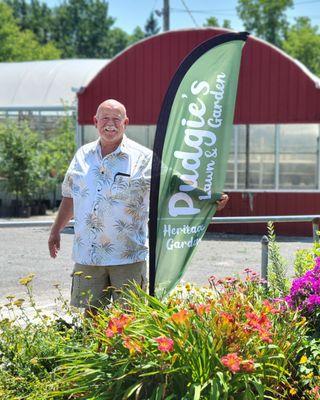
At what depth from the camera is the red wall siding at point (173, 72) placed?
16.8 metres

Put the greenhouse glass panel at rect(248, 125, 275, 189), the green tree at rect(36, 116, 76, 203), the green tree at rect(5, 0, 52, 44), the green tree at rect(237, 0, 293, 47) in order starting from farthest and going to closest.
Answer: the green tree at rect(5, 0, 52, 44) → the green tree at rect(237, 0, 293, 47) → the green tree at rect(36, 116, 76, 203) → the greenhouse glass panel at rect(248, 125, 275, 189)

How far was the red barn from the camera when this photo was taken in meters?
16.8

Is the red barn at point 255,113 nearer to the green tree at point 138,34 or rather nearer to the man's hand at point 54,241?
the man's hand at point 54,241

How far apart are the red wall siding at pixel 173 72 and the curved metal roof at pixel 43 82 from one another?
285 inches

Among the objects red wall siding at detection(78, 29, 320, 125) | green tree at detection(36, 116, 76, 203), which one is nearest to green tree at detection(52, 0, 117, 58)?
green tree at detection(36, 116, 76, 203)

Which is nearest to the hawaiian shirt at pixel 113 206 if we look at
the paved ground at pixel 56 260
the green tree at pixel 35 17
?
the paved ground at pixel 56 260

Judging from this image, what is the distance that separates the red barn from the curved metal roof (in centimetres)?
736

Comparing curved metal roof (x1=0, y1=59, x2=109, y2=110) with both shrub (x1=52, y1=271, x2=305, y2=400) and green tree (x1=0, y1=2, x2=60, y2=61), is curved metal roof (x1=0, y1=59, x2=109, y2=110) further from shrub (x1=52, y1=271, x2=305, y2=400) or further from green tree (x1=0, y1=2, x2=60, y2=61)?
green tree (x1=0, y1=2, x2=60, y2=61)

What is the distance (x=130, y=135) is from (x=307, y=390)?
15.4 meters

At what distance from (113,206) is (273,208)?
42.0ft

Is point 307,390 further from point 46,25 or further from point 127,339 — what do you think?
point 46,25

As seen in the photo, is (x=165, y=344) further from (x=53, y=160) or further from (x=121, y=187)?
(x=53, y=160)

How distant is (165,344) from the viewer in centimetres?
322

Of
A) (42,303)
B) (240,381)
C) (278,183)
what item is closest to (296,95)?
(278,183)
